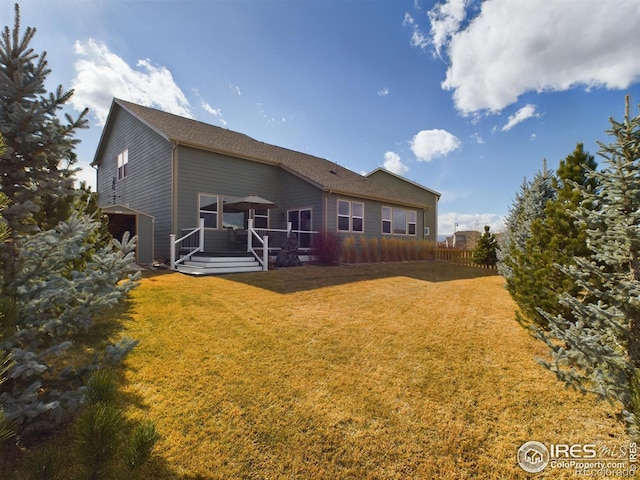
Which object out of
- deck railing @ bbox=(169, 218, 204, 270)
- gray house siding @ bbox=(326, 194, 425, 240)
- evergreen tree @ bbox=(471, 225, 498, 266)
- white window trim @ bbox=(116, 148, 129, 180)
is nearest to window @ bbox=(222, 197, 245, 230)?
deck railing @ bbox=(169, 218, 204, 270)

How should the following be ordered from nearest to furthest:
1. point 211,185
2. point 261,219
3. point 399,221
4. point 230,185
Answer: point 211,185 < point 230,185 < point 261,219 < point 399,221

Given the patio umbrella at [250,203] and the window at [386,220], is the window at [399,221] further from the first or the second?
the patio umbrella at [250,203]

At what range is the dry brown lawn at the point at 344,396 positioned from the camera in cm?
212

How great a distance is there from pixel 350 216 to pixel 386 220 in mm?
3275

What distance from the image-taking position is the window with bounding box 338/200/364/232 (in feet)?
47.9

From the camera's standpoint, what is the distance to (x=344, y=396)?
283cm

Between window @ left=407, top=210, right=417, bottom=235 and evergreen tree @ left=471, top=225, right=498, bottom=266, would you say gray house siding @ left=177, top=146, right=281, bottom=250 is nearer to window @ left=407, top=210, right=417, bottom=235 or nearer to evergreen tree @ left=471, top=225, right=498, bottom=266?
window @ left=407, top=210, right=417, bottom=235

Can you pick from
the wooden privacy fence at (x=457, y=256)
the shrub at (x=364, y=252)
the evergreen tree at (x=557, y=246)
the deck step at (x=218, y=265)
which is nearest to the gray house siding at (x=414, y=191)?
the wooden privacy fence at (x=457, y=256)

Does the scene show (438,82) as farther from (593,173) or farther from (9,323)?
(9,323)

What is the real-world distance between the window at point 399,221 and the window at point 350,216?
6.98ft

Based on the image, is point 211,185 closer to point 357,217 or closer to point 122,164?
point 122,164

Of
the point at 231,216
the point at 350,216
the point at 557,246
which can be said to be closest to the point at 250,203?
the point at 231,216

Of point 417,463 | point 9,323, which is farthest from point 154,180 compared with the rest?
point 417,463

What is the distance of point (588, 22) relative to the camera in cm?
516
